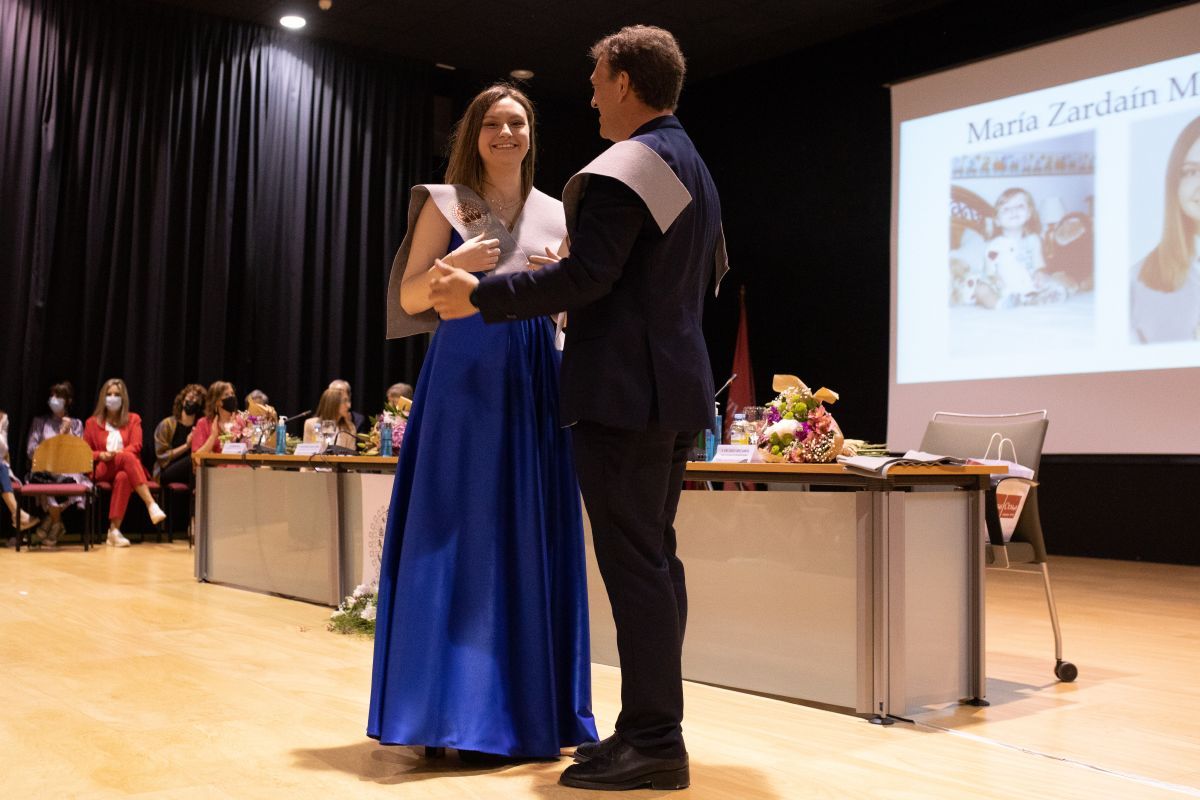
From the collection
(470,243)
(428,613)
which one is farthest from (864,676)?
(470,243)

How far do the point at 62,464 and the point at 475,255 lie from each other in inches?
246

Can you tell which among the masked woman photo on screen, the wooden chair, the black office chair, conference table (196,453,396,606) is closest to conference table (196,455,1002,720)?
the black office chair

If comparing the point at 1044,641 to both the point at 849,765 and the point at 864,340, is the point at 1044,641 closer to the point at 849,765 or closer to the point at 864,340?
the point at 849,765

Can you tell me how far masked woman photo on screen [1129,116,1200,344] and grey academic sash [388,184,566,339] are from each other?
5.10 metres

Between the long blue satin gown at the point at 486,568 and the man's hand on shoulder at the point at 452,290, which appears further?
the long blue satin gown at the point at 486,568

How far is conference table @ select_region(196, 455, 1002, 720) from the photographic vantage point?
2807 millimetres

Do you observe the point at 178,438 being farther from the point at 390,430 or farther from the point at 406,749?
the point at 406,749

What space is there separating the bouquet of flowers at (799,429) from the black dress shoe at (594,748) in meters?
1.17

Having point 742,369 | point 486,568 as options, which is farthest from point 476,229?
point 742,369

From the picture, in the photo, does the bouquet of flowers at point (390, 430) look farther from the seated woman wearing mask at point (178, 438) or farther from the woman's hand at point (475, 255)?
the seated woman wearing mask at point (178, 438)

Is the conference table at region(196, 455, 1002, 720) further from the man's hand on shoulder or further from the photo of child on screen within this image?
the photo of child on screen

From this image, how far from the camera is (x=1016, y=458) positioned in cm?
355

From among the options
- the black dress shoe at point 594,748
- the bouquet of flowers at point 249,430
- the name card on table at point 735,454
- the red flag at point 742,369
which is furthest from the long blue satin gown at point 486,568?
the red flag at point 742,369

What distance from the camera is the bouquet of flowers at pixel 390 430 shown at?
467cm
